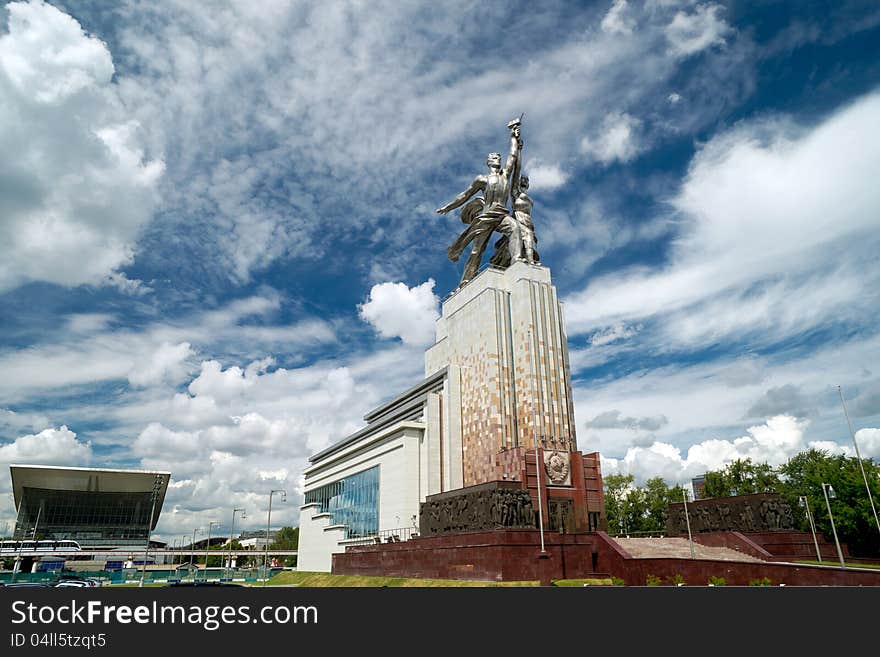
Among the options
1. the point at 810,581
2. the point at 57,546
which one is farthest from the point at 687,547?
the point at 57,546

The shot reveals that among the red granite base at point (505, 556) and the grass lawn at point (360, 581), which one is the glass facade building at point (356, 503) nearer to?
the grass lawn at point (360, 581)

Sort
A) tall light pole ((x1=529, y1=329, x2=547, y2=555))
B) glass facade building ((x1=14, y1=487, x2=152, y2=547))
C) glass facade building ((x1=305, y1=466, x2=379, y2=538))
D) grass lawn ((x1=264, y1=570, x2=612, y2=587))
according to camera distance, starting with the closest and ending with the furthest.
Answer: grass lawn ((x1=264, y1=570, x2=612, y2=587)) < tall light pole ((x1=529, y1=329, x2=547, y2=555)) < glass facade building ((x1=305, y1=466, x2=379, y2=538)) < glass facade building ((x1=14, y1=487, x2=152, y2=547))

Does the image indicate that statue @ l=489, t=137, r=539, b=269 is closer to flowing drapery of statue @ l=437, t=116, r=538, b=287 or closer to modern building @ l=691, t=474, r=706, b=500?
flowing drapery of statue @ l=437, t=116, r=538, b=287

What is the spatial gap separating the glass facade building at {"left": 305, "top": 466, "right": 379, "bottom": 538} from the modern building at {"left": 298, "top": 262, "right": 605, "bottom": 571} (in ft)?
0.30

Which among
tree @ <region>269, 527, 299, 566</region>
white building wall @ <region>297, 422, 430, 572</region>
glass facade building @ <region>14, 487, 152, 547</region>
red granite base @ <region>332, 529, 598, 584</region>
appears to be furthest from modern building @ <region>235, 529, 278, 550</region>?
red granite base @ <region>332, 529, 598, 584</region>

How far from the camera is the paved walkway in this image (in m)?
31.1

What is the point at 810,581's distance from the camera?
22906mm

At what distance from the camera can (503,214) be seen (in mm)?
47094

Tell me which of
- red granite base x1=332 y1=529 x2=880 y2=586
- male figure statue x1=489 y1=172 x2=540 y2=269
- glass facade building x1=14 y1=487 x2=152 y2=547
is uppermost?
male figure statue x1=489 y1=172 x2=540 y2=269

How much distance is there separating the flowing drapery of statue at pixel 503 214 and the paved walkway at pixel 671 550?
2014 centimetres

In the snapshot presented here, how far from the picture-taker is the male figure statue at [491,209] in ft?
152
